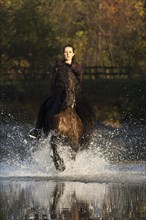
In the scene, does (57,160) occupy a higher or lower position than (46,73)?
lower

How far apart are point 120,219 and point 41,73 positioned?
30740 millimetres

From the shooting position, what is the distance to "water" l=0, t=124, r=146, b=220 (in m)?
11.5

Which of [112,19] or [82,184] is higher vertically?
[112,19]

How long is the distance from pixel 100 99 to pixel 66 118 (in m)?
20.9

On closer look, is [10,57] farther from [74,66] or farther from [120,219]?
[120,219]

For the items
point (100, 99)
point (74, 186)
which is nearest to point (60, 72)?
point (74, 186)

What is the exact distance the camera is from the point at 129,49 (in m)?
43.5

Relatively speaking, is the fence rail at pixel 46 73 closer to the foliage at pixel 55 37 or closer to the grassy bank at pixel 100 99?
the foliage at pixel 55 37

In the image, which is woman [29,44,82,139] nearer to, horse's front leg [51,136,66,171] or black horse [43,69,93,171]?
black horse [43,69,93,171]

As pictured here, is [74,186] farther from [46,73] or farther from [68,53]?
[46,73]

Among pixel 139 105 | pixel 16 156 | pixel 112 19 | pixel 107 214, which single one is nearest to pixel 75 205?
pixel 107 214

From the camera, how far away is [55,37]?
42156mm

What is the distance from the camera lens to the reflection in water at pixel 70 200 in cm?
1119

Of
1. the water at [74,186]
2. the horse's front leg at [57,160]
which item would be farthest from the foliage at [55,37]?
the horse's front leg at [57,160]
